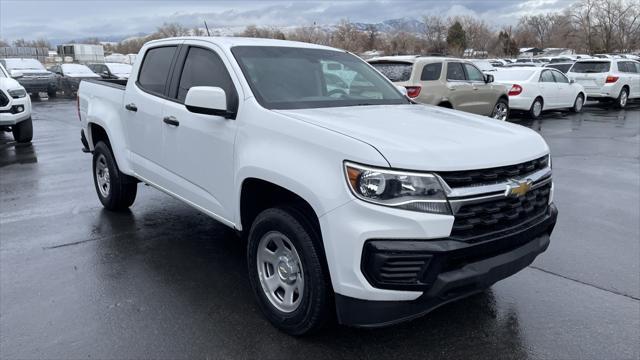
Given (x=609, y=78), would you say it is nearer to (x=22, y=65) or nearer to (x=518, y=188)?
(x=518, y=188)

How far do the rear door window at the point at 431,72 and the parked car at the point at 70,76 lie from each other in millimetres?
19702

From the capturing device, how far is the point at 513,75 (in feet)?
53.9

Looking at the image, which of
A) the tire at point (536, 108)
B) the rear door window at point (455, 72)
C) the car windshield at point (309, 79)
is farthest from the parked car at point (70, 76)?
the car windshield at point (309, 79)

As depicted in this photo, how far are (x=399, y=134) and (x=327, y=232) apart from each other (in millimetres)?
743

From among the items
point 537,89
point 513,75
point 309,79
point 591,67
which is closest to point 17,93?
point 309,79

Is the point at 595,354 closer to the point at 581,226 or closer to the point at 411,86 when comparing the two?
the point at 581,226

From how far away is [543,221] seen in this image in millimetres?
3441

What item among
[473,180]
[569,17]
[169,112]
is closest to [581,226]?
[473,180]

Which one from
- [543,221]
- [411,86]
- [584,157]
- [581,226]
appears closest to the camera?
[543,221]

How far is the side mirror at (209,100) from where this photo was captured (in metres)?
3.66

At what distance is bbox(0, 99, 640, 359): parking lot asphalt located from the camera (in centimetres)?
338

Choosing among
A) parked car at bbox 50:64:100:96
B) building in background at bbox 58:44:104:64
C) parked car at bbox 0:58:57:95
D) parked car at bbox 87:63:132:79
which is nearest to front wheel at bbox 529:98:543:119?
parked car at bbox 87:63:132:79

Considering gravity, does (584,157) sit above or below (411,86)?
below

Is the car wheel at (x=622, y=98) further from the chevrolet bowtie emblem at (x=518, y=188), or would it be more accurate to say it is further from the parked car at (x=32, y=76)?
the parked car at (x=32, y=76)
